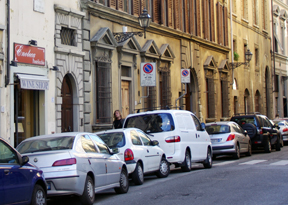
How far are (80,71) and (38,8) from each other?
3.37 meters

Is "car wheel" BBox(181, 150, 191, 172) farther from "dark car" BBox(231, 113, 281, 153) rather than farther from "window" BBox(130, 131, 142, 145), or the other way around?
"dark car" BBox(231, 113, 281, 153)

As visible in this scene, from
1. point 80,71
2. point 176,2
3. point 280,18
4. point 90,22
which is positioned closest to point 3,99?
point 80,71

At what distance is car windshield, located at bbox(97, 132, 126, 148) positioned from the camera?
1345 cm

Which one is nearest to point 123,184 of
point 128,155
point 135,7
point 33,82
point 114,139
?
point 128,155

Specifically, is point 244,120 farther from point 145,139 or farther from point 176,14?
point 145,139

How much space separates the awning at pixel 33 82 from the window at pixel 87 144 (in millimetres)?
6555

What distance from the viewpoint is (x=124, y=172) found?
12.5 m

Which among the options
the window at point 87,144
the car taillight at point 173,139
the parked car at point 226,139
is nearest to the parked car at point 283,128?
the parked car at point 226,139

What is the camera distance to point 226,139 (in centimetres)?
2089

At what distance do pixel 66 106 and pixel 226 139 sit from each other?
615cm

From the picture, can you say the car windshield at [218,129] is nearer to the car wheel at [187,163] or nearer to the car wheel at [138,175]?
the car wheel at [187,163]

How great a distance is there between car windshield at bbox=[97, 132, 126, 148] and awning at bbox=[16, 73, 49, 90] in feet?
14.9

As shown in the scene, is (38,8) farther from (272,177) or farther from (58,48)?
(272,177)

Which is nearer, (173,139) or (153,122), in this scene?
(173,139)
